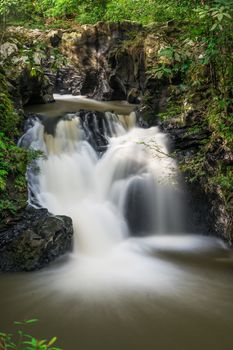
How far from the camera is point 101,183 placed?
8141mm

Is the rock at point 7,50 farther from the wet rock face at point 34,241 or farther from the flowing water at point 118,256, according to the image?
the wet rock face at point 34,241

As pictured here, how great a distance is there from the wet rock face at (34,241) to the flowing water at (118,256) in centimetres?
19

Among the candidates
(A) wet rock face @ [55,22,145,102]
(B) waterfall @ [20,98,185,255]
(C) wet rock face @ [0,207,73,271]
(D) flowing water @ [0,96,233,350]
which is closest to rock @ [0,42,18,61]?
(D) flowing water @ [0,96,233,350]

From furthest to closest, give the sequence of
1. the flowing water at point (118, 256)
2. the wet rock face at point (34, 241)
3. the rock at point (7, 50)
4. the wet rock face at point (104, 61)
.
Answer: the wet rock face at point (104, 61) < the rock at point (7, 50) < the wet rock face at point (34, 241) < the flowing water at point (118, 256)

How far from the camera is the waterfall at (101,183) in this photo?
23.8 ft

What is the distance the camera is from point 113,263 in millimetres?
6117

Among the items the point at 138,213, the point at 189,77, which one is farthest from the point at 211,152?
the point at 189,77

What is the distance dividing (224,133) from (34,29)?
42.0ft

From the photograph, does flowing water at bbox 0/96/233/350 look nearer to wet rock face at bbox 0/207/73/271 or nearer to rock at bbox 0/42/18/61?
wet rock face at bbox 0/207/73/271

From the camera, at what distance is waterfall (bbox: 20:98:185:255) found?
725 cm

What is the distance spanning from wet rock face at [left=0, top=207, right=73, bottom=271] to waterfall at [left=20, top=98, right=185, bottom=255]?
1.68ft

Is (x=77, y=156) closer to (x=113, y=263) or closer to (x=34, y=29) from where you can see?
(x=113, y=263)

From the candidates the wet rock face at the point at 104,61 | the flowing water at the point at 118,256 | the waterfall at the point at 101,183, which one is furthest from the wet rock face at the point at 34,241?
the wet rock face at the point at 104,61

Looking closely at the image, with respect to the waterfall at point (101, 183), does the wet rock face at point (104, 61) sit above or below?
above
